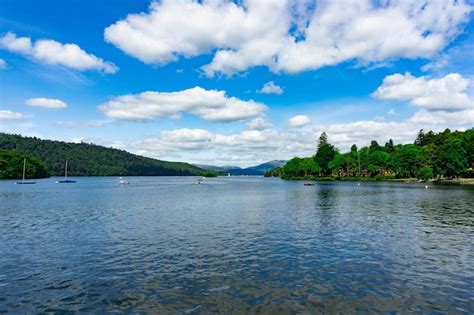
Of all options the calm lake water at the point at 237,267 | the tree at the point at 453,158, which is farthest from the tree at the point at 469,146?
the calm lake water at the point at 237,267

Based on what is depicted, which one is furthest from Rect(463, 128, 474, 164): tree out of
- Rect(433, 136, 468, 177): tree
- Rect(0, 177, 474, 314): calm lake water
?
Rect(0, 177, 474, 314): calm lake water

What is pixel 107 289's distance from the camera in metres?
22.2

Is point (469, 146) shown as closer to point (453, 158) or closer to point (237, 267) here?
point (453, 158)

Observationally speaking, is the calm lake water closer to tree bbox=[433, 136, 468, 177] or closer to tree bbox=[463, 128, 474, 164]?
tree bbox=[433, 136, 468, 177]

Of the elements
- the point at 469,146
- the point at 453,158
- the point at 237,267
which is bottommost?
the point at 237,267

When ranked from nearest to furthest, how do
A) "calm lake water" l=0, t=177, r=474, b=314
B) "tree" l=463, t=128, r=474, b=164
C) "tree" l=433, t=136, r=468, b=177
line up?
"calm lake water" l=0, t=177, r=474, b=314, "tree" l=463, t=128, r=474, b=164, "tree" l=433, t=136, r=468, b=177

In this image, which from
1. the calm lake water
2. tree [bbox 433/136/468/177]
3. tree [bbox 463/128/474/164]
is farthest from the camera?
tree [bbox 433/136/468/177]

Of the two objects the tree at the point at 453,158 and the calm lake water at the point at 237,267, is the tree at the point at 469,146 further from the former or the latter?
the calm lake water at the point at 237,267

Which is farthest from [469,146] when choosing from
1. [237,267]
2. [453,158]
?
[237,267]

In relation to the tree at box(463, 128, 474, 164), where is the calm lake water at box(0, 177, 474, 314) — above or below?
below

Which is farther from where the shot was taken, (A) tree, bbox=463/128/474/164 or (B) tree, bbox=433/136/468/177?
(B) tree, bbox=433/136/468/177

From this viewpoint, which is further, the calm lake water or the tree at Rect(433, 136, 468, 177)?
the tree at Rect(433, 136, 468, 177)

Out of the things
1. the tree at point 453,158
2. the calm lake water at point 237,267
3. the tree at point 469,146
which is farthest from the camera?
the tree at point 453,158

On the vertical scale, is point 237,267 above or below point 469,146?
below
